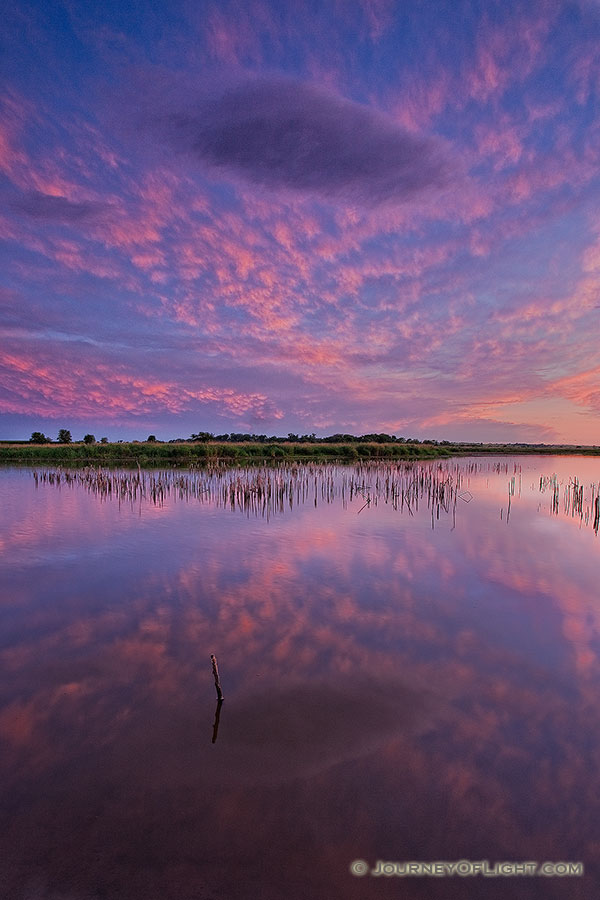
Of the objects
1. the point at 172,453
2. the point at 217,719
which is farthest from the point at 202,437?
the point at 217,719

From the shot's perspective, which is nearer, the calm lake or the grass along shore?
the calm lake

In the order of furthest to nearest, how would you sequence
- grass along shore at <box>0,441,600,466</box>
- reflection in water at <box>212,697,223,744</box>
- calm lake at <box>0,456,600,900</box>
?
grass along shore at <box>0,441,600,466</box> < reflection in water at <box>212,697,223,744</box> < calm lake at <box>0,456,600,900</box>

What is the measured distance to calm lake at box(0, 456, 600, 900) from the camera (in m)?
2.92

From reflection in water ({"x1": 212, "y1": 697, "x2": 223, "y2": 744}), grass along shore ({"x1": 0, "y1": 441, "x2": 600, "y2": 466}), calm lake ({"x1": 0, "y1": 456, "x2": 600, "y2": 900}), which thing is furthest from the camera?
grass along shore ({"x1": 0, "y1": 441, "x2": 600, "y2": 466})

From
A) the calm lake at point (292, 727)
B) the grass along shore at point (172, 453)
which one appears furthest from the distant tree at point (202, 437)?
the calm lake at point (292, 727)

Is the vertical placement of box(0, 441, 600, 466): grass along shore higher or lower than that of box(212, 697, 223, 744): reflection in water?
higher

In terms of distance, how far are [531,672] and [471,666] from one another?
719 millimetres

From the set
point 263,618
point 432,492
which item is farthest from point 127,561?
point 432,492

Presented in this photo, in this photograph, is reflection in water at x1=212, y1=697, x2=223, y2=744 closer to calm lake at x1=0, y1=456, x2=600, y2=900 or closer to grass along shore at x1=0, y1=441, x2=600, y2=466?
calm lake at x1=0, y1=456, x2=600, y2=900

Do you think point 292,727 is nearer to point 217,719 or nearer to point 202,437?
point 217,719

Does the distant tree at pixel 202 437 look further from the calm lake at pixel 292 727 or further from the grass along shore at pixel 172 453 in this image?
the calm lake at pixel 292 727

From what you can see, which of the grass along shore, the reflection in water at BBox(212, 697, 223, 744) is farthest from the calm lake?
the grass along shore

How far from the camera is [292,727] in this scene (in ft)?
14.1

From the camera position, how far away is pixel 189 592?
320 inches
